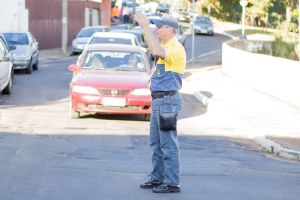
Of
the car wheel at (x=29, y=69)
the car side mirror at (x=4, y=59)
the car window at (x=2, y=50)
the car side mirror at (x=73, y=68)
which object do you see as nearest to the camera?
the car side mirror at (x=73, y=68)

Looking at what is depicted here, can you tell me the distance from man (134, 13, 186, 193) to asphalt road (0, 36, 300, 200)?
10.6 inches

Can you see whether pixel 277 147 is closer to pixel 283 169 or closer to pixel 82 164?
pixel 283 169

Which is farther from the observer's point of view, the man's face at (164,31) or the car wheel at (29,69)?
the car wheel at (29,69)

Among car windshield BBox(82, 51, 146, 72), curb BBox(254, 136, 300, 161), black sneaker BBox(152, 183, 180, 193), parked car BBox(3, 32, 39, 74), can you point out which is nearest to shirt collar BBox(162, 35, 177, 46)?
black sneaker BBox(152, 183, 180, 193)

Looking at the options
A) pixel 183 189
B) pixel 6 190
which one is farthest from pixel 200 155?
pixel 6 190

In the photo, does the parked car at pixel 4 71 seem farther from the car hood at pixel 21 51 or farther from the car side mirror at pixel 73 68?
the car hood at pixel 21 51

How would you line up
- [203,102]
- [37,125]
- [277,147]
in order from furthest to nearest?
[203,102] → [37,125] → [277,147]

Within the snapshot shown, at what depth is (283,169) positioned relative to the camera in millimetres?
10312

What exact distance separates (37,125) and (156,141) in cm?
607

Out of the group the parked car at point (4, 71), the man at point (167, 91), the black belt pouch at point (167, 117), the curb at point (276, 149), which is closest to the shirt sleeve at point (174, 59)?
the man at point (167, 91)

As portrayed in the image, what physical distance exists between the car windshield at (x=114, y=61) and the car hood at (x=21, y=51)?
31.7 feet

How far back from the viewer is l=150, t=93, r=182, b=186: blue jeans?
7.79 meters

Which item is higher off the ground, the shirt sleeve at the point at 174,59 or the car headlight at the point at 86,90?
the shirt sleeve at the point at 174,59

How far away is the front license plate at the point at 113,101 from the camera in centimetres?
1423
